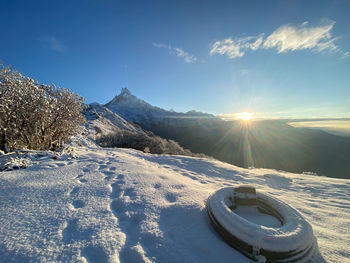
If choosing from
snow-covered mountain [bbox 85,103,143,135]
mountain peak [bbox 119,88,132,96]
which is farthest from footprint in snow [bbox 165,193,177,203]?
mountain peak [bbox 119,88,132,96]

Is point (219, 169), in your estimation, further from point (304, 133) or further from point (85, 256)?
point (304, 133)

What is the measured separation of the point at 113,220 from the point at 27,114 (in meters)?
5.08

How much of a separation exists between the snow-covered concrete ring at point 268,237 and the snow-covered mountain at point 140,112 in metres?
62.1

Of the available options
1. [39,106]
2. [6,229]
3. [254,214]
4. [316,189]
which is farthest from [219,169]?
[39,106]

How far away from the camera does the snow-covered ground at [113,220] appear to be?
1.37 metres

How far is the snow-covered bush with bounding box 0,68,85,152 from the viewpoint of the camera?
162 inches

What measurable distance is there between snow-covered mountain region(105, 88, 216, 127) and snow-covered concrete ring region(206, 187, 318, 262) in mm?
62122

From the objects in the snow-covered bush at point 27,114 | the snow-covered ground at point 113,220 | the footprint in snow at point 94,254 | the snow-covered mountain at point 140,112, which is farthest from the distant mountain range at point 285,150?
the snow-covered mountain at point 140,112

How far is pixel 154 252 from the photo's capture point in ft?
4.64

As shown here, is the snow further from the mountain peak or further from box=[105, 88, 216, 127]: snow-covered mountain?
the mountain peak

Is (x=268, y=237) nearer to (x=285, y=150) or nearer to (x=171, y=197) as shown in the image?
(x=171, y=197)

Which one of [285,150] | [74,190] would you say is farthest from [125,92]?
[74,190]

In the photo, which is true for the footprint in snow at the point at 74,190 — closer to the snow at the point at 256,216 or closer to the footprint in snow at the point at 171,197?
the footprint in snow at the point at 171,197

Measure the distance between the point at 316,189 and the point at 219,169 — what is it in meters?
2.78
